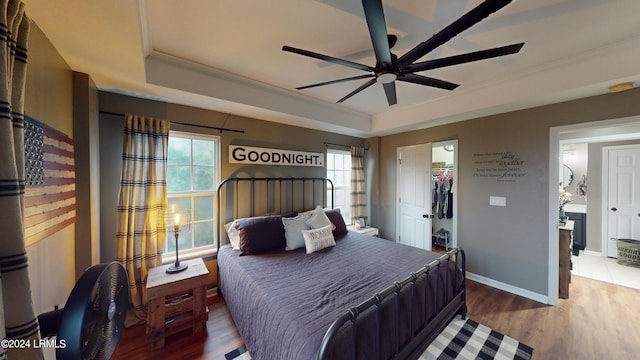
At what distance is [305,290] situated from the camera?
1.65 m

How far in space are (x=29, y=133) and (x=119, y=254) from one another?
1.48 metres

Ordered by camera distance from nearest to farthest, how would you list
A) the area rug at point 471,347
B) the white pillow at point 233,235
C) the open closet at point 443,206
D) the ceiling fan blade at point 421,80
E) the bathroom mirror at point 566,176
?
the ceiling fan blade at point 421,80, the area rug at point 471,347, the white pillow at point 233,235, the open closet at point 443,206, the bathroom mirror at point 566,176

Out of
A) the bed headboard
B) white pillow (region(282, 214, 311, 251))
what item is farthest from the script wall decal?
white pillow (region(282, 214, 311, 251))

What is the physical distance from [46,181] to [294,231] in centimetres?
198

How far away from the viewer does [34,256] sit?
47.4 inches

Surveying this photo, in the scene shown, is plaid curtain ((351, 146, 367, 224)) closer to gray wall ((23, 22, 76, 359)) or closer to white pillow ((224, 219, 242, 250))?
white pillow ((224, 219, 242, 250))

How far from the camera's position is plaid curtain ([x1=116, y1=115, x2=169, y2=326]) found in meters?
2.17

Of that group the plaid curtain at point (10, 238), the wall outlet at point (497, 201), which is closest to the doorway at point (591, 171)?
the wall outlet at point (497, 201)

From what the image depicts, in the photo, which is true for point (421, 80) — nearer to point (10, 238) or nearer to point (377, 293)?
point (377, 293)

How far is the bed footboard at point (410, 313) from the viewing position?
1171mm

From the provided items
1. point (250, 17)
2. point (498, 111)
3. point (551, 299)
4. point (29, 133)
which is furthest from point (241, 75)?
point (551, 299)

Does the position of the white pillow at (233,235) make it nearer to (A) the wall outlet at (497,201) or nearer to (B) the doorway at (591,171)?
(A) the wall outlet at (497,201)

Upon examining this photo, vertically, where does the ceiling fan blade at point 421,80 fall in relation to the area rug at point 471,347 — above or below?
above

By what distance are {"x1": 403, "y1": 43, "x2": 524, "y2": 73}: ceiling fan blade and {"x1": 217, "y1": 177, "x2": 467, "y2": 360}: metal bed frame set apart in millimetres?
1496
